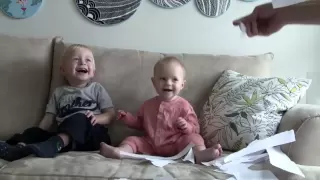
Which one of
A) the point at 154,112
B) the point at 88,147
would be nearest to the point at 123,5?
the point at 154,112

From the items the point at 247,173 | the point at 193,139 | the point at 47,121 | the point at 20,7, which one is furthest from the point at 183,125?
the point at 20,7

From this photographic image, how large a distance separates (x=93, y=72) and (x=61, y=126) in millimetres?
346

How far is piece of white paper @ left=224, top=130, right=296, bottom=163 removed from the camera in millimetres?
1712

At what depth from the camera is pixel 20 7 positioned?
2.53m

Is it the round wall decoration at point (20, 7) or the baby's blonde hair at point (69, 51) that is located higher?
the round wall decoration at point (20, 7)

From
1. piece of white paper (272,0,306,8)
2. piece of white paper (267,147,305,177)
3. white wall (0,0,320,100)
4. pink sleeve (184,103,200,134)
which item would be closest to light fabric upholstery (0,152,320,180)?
piece of white paper (267,147,305,177)

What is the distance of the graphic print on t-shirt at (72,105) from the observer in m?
2.15

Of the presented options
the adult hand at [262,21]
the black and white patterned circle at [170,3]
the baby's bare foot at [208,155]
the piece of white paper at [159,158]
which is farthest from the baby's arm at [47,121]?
the adult hand at [262,21]

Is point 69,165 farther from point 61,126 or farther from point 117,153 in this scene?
point 61,126

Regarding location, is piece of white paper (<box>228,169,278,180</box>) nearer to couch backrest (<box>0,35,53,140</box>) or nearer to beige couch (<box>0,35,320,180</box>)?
beige couch (<box>0,35,320,180</box>)

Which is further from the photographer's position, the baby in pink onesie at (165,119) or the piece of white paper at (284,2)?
the baby in pink onesie at (165,119)

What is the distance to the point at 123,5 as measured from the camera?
256cm

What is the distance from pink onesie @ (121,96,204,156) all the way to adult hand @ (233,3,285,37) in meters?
0.90

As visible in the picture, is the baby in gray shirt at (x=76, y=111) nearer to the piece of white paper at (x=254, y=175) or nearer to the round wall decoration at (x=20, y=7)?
the round wall decoration at (x=20, y=7)
